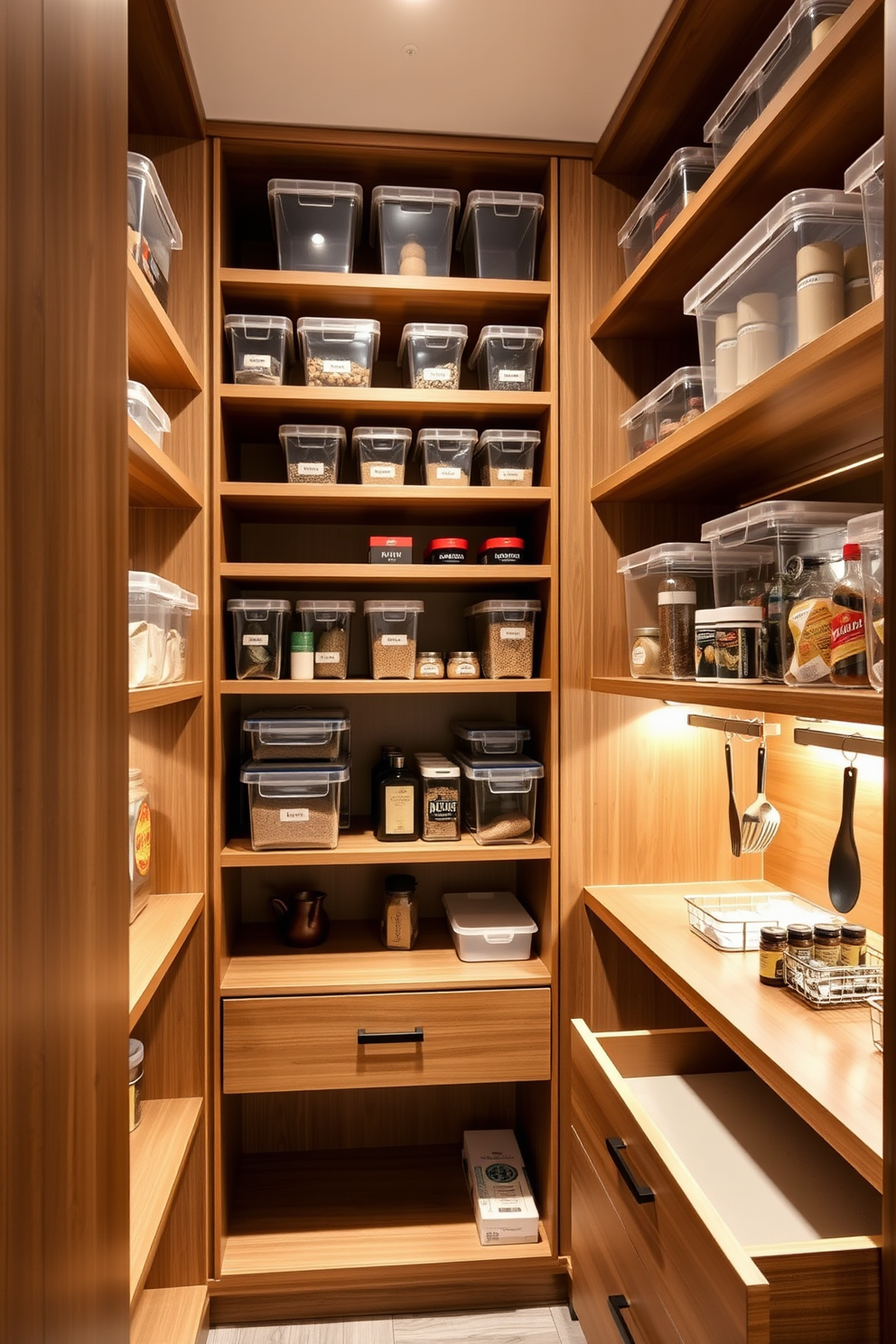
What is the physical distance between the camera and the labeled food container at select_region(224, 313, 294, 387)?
1965 millimetres

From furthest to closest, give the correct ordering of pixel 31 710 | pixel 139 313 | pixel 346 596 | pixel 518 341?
pixel 346 596
pixel 518 341
pixel 139 313
pixel 31 710

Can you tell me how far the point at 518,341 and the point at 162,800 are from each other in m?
1.36

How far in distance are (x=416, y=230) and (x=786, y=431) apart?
109 centimetres

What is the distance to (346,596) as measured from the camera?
235 centimetres

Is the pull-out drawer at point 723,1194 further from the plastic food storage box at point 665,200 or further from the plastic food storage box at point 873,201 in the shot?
the plastic food storage box at point 665,200

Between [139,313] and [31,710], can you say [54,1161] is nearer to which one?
[31,710]

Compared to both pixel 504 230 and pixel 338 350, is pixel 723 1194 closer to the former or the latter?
pixel 338 350

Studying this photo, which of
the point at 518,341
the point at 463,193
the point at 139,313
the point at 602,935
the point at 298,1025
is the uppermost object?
the point at 463,193

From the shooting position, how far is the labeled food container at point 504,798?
2.03 m

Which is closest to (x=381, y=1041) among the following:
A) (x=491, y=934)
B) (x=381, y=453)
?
(x=491, y=934)

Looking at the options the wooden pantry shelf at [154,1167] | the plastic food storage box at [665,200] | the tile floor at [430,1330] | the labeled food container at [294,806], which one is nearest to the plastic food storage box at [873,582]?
the plastic food storage box at [665,200]

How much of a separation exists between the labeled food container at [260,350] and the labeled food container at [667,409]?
0.80m

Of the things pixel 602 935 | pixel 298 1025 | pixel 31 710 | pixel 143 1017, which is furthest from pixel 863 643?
pixel 143 1017

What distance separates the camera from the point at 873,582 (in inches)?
40.3
